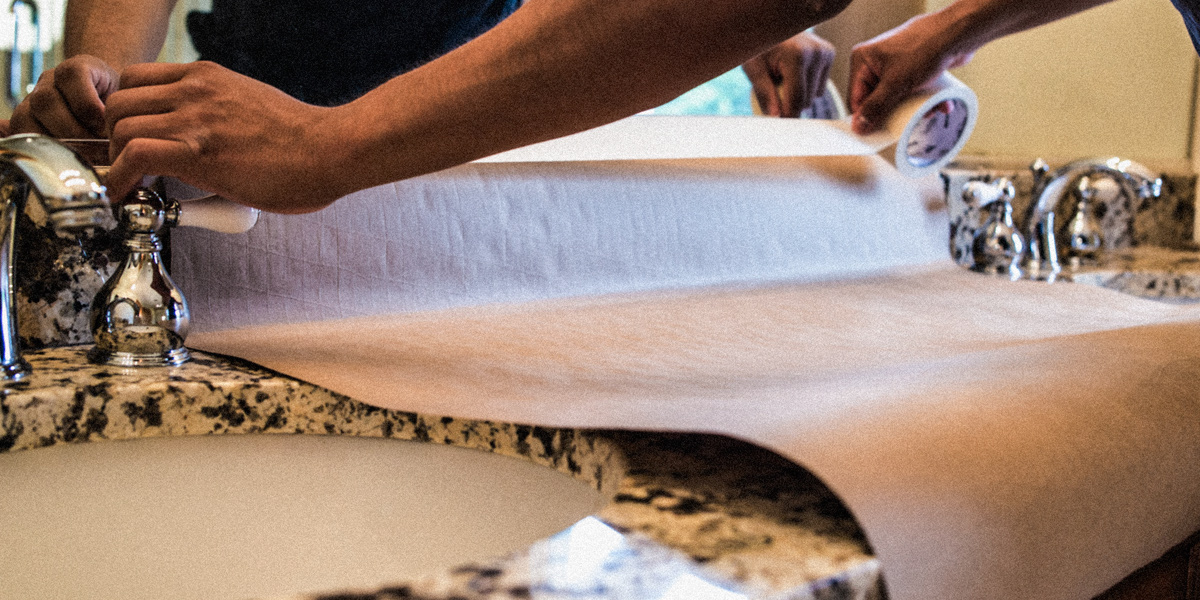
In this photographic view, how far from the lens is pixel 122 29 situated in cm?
64

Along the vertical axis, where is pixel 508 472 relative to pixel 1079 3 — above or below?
below

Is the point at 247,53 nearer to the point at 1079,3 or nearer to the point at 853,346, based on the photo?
the point at 853,346

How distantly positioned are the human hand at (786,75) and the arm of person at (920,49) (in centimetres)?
7

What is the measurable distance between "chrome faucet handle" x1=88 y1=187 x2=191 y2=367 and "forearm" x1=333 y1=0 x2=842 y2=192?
0.16 metres

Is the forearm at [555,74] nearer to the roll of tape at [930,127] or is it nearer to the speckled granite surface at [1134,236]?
the roll of tape at [930,127]

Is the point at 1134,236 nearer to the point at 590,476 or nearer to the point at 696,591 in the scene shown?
the point at 590,476

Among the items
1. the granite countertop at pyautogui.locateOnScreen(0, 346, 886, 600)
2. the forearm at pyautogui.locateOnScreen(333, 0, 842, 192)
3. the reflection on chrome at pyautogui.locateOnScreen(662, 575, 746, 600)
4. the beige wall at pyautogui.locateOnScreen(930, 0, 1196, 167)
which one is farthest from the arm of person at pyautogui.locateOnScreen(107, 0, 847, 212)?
the beige wall at pyautogui.locateOnScreen(930, 0, 1196, 167)

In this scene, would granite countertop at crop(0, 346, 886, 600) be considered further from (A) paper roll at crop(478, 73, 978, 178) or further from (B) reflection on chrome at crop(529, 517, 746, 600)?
(A) paper roll at crop(478, 73, 978, 178)

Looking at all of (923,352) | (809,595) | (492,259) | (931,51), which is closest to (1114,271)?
(931,51)

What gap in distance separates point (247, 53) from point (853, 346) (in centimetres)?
46

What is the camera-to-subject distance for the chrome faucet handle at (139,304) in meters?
0.56

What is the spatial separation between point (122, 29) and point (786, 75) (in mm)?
644

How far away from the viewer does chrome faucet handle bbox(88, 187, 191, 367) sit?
0.56 m

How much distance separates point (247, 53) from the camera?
70 cm
